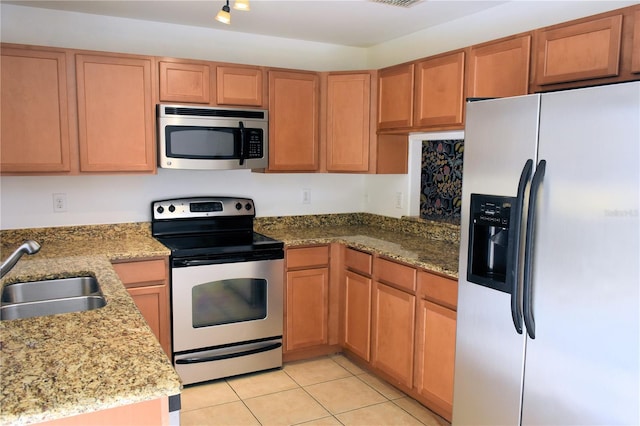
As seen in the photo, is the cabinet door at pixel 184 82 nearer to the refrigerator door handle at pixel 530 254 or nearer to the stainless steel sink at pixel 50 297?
the stainless steel sink at pixel 50 297

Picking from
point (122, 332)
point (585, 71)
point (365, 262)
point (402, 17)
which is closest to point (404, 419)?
point (365, 262)

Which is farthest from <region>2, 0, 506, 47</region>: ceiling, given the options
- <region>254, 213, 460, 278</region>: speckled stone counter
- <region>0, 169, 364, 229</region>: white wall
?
<region>254, 213, 460, 278</region>: speckled stone counter

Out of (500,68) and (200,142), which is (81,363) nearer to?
(200,142)

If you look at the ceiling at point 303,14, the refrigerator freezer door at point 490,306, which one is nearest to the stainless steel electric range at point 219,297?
the ceiling at point 303,14

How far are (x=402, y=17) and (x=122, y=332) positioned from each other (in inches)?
103

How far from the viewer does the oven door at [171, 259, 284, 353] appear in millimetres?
3100

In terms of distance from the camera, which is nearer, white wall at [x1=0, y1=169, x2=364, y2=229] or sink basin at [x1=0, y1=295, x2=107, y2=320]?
sink basin at [x1=0, y1=295, x2=107, y2=320]

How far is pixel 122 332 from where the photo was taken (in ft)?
5.49

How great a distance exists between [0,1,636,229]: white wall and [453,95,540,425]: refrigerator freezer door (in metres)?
0.99

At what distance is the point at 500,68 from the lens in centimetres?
262

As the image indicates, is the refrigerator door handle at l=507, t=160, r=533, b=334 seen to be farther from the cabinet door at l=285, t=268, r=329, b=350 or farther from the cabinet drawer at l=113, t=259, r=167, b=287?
the cabinet drawer at l=113, t=259, r=167, b=287

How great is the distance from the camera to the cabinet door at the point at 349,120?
3682 mm

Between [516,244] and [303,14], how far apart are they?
2.05 metres

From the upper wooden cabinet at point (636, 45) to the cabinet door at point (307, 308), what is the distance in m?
2.18
